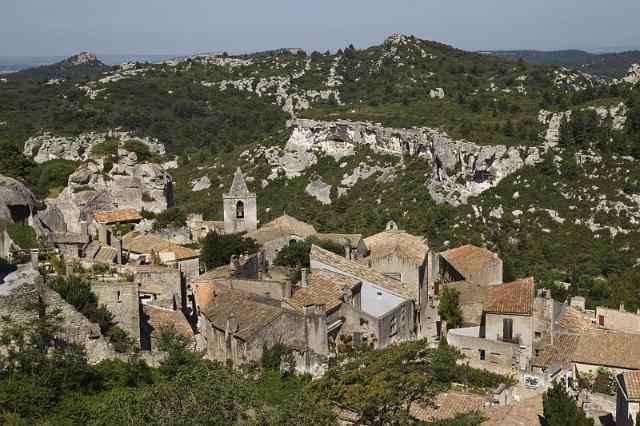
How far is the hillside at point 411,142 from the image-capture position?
5788 cm

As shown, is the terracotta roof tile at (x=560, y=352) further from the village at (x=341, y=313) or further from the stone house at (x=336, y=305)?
the stone house at (x=336, y=305)

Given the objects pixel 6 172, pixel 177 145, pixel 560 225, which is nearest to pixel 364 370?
pixel 6 172

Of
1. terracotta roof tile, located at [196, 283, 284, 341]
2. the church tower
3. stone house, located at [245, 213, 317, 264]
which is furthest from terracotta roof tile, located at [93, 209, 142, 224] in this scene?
terracotta roof tile, located at [196, 283, 284, 341]

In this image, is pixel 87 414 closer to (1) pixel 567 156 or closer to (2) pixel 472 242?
(2) pixel 472 242

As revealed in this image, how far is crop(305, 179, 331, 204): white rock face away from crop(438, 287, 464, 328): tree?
45.4m

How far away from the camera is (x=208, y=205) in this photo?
7706 centimetres

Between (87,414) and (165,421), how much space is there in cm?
383

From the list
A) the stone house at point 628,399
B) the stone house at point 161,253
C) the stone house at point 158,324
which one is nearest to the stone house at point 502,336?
the stone house at point 628,399

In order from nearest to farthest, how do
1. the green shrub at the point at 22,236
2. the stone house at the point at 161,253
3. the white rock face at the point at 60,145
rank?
1. the green shrub at the point at 22,236
2. the stone house at the point at 161,253
3. the white rock face at the point at 60,145

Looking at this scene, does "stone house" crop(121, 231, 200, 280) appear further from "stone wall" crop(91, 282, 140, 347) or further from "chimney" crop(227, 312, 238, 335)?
"stone wall" crop(91, 282, 140, 347)

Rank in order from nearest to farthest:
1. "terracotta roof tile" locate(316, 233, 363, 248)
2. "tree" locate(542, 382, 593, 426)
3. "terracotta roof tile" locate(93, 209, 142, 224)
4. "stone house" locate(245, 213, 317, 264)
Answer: "tree" locate(542, 382, 593, 426) → "terracotta roof tile" locate(93, 209, 142, 224) → "terracotta roof tile" locate(316, 233, 363, 248) → "stone house" locate(245, 213, 317, 264)

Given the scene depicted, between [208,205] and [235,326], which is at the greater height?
[235,326]

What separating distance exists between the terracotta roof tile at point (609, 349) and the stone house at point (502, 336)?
2125 millimetres

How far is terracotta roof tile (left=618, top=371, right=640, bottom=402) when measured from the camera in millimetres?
18188
